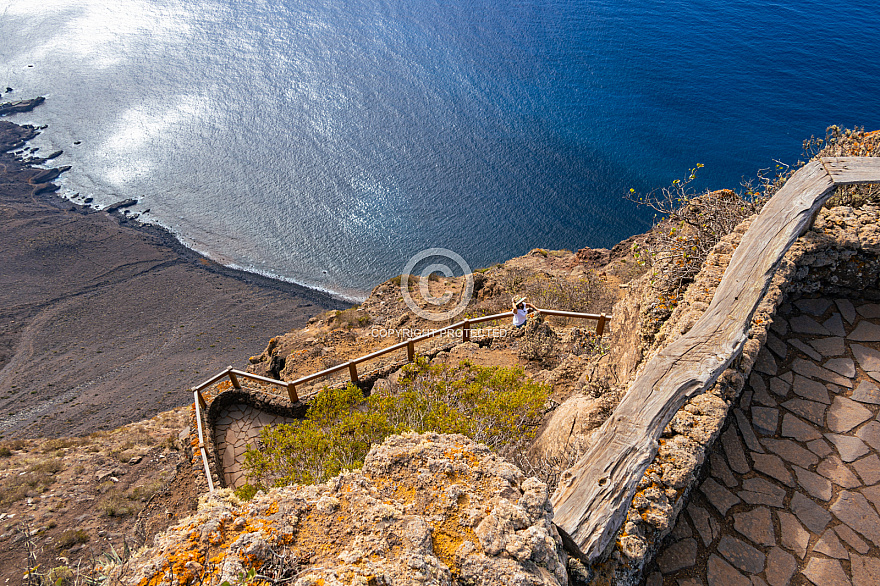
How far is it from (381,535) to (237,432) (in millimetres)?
6954

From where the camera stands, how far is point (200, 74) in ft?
146

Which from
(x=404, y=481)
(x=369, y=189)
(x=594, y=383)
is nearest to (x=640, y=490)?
(x=404, y=481)

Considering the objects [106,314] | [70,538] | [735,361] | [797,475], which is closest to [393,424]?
[735,361]

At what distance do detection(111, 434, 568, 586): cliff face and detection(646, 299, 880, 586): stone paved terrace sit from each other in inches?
52.8

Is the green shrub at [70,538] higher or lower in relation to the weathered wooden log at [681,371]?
lower

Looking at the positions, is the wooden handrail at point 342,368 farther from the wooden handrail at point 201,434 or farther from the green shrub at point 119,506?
the green shrub at point 119,506

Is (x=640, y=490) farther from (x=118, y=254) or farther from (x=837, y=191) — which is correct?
(x=118, y=254)

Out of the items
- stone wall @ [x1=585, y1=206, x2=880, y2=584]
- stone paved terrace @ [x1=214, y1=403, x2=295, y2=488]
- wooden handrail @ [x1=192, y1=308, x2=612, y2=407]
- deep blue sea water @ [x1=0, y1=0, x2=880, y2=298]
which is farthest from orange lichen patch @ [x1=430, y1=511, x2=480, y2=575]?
deep blue sea water @ [x1=0, y1=0, x2=880, y2=298]

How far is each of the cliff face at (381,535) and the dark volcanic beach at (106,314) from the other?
56.7 feet

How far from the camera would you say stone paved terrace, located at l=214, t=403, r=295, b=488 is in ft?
26.3

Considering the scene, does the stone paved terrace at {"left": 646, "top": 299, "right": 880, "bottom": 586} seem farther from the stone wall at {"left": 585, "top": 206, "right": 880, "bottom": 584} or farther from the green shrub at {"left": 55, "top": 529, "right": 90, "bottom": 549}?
the green shrub at {"left": 55, "top": 529, "right": 90, "bottom": 549}

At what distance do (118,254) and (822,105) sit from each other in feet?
161

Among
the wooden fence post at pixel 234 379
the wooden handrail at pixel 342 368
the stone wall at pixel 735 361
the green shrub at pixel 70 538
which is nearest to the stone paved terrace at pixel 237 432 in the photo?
the wooden fence post at pixel 234 379

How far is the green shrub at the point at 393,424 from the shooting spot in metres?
6.36
